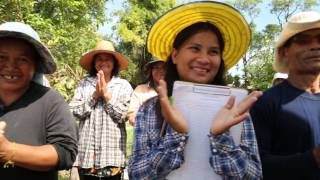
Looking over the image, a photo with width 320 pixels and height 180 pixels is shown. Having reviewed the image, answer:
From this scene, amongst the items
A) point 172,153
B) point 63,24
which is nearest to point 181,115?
point 172,153

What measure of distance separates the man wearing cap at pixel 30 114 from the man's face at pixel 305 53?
1.29 meters

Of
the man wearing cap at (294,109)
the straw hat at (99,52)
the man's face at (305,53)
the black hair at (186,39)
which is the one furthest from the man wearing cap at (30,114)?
the straw hat at (99,52)

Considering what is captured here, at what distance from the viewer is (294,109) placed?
7.61ft

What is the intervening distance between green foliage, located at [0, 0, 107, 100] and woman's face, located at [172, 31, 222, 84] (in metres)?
7.79

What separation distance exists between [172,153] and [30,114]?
805mm

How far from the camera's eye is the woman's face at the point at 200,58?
A: 204 cm

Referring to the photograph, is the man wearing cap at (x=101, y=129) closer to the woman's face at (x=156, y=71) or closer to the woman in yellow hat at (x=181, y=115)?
the woman's face at (x=156, y=71)

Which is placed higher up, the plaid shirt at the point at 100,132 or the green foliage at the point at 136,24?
the green foliage at the point at 136,24

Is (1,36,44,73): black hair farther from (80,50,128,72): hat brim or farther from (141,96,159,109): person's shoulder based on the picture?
(80,50,128,72): hat brim

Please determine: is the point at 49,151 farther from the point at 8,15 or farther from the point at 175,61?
the point at 8,15

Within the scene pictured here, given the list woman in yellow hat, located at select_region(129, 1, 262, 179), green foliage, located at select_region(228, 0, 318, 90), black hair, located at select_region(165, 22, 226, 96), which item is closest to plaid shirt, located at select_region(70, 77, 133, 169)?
woman in yellow hat, located at select_region(129, 1, 262, 179)

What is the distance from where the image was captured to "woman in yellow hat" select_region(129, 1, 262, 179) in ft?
5.90

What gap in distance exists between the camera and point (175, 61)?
2219mm

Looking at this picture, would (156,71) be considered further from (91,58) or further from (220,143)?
(220,143)
